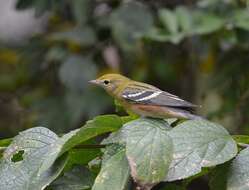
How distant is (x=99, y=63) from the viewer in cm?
394

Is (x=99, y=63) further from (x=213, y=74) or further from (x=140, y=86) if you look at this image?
(x=140, y=86)

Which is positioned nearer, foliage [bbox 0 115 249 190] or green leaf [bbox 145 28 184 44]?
foliage [bbox 0 115 249 190]

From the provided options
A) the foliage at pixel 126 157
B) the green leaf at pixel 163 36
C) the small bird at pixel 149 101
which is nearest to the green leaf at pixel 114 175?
the foliage at pixel 126 157

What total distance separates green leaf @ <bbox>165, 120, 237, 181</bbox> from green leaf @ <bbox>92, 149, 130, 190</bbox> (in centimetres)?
9

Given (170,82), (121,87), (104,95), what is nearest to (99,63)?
(104,95)

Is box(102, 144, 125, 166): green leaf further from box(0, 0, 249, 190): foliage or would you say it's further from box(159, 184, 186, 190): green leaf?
box(0, 0, 249, 190): foliage

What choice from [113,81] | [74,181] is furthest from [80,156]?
[113,81]

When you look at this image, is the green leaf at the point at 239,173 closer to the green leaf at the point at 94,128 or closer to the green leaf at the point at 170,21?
the green leaf at the point at 94,128

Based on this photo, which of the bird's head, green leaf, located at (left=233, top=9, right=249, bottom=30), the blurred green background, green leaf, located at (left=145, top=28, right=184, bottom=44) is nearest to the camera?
the bird's head

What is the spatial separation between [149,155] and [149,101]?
37.8 inches

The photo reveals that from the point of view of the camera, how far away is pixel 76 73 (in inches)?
146

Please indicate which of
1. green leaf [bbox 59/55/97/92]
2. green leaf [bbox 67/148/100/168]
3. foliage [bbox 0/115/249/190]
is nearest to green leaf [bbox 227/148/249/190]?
foliage [bbox 0/115/249/190]

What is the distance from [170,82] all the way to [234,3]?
804mm

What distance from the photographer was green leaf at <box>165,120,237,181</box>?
133 centimetres
